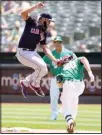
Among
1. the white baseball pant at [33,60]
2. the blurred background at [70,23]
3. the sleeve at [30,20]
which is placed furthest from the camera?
the blurred background at [70,23]

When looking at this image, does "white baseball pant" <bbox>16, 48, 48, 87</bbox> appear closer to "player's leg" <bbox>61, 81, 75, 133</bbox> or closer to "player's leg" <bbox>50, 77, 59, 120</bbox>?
"player's leg" <bbox>61, 81, 75, 133</bbox>

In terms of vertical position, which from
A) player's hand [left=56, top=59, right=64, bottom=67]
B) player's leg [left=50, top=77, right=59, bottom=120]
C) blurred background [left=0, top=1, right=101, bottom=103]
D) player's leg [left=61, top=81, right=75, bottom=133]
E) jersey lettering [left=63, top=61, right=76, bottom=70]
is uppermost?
blurred background [left=0, top=1, right=101, bottom=103]

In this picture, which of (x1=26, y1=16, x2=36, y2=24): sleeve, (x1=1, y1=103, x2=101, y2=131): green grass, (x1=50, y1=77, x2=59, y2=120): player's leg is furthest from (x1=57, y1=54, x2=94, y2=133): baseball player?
(x1=50, y1=77, x2=59, y2=120): player's leg

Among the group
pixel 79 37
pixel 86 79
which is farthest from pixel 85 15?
pixel 86 79

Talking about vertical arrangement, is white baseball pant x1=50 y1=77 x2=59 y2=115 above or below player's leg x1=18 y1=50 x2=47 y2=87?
above

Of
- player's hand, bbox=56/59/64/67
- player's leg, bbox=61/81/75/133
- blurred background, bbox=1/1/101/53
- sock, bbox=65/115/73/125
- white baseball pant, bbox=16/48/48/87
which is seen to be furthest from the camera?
blurred background, bbox=1/1/101/53

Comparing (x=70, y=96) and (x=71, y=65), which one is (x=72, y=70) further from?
(x=70, y=96)

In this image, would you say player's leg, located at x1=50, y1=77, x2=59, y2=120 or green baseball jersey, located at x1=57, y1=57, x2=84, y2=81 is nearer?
green baseball jersey, located at x1=57, y1=57, x2=84, y2=81

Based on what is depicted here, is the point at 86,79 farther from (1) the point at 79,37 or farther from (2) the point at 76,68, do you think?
(2) the point at 76,68

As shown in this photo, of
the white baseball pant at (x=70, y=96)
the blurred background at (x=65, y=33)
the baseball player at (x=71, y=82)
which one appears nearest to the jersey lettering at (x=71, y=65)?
the baseball player at (x=71, y=82)

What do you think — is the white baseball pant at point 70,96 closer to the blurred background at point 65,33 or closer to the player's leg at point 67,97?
the player's leg at point 67,97
